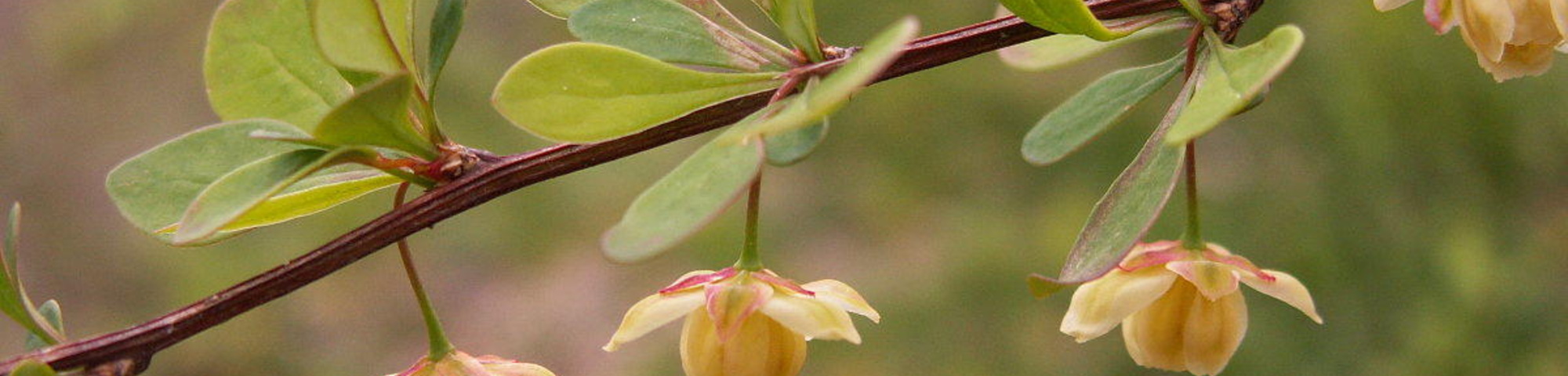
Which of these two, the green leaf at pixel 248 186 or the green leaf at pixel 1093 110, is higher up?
the green leaf at pixel 248 186

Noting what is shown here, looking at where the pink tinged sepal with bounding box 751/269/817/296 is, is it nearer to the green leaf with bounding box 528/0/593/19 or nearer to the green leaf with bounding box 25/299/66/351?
the green leaf with bounding box 528/0/593/19

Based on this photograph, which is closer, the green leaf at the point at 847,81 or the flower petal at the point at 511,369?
the green leaf at the point at 847,81

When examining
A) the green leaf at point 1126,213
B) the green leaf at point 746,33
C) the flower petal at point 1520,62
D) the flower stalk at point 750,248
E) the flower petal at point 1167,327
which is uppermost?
the green leaf at point 746,33

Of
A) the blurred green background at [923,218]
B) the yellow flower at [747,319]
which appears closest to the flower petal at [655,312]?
the yellow flower at [747,319]

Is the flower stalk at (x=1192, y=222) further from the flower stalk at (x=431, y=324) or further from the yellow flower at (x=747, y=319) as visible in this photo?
the flower stalk at (x=431, y=324)

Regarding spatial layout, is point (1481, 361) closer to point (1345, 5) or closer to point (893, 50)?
point (1345, 5)

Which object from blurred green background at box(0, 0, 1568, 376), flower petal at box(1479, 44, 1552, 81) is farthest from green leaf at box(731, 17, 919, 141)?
blurred green background at box(0, 0, 1568, 376)

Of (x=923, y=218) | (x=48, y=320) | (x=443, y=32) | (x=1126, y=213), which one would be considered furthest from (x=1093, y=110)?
(x=923, y=218)
